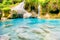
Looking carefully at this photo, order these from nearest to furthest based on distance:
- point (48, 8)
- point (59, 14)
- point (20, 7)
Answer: point (59, 14), point (48, 8), point (20, 7)

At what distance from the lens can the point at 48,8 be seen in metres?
21.8

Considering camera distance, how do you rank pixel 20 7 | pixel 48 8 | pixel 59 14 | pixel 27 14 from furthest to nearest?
pixel 20 7, pixel 27 14, pixel 48 8, pixel 59 14

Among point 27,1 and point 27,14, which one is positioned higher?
point 27,1

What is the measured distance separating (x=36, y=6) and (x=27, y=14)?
178 centimetres

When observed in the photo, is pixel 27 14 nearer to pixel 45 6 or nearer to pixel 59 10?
pixel 45 6

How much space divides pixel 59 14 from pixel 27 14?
4764 mm

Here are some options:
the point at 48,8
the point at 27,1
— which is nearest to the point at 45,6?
the point at 48,8

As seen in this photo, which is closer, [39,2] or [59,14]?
[59,14]

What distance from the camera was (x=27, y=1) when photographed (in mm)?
24828

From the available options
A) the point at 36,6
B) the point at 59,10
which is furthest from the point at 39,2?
the point at 59,10

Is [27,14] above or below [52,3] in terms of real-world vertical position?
below

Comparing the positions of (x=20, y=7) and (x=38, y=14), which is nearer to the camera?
(x=38, y=14)

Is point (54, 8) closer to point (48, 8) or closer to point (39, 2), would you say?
point (48, 8)

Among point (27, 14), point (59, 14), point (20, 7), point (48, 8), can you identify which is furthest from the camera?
point (20, 7)
